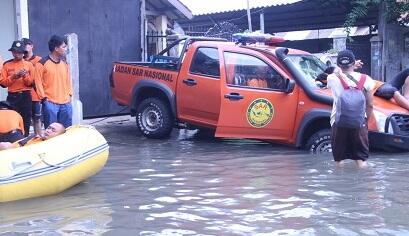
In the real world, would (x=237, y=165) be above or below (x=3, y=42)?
below

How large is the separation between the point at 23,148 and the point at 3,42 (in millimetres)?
5973

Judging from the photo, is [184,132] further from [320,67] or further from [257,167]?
[257,167]

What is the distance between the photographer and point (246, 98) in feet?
31.9

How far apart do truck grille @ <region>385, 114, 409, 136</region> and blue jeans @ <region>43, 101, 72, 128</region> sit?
4.73m

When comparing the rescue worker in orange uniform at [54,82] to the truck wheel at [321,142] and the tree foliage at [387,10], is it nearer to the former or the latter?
the truck wheel at [321,142]

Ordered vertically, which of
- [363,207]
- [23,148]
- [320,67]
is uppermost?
[320,67]

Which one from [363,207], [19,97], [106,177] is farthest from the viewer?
[19,97]

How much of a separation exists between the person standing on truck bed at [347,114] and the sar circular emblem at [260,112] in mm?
1864

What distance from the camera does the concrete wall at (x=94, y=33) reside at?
12.9m

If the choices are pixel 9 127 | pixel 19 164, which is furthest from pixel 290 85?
pixel 19 164

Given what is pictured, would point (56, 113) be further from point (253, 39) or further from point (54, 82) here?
point (253, 39)

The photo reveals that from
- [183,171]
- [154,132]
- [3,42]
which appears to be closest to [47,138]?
[183,171]

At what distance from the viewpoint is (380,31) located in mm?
16031

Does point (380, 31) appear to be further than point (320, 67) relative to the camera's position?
Yes
